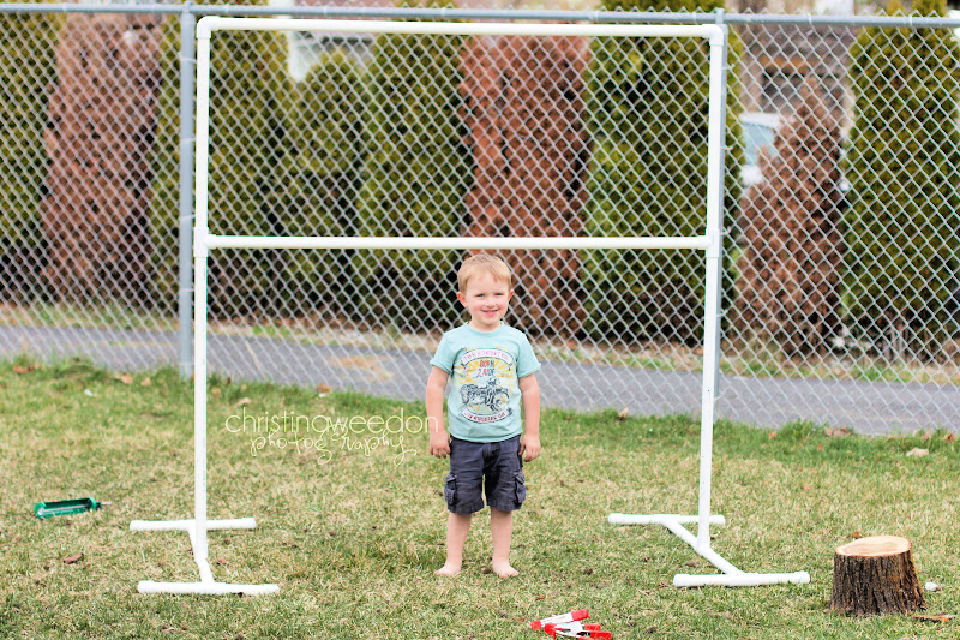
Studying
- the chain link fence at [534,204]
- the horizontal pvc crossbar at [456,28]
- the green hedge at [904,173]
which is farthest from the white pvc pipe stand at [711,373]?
the green hedge at [904,173]

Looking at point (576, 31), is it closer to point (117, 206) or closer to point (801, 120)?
point (801, 120)

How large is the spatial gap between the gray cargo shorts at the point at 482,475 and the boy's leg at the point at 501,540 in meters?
0.03

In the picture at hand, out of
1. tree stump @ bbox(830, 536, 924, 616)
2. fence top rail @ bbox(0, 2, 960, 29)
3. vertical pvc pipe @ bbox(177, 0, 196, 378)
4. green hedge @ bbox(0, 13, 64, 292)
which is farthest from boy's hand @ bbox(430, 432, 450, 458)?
green hedge @ bbox(0, 13, 64, 292)

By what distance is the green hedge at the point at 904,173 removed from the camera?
6.19 meters

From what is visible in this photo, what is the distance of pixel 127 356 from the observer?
713 centimetres

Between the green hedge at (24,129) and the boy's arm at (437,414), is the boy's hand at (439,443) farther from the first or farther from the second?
the green hedge at (24,129)

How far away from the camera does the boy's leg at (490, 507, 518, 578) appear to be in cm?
342

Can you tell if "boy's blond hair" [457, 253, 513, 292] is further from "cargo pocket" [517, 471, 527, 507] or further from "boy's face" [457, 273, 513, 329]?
"cargo pocket" [517, 471, 527, 507]

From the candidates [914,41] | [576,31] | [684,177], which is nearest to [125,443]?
[576,31]

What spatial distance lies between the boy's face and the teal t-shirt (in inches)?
2.7

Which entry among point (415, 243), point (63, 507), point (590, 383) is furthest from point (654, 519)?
point (590, 383)

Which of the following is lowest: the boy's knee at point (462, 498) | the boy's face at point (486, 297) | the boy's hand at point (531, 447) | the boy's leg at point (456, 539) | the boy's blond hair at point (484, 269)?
the boy's leg at point (456, 539)

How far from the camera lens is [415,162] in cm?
736

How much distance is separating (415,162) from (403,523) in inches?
151
